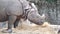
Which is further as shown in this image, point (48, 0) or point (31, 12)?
point (48, 0)

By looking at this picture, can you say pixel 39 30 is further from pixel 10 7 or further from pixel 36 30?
pixel 10 7

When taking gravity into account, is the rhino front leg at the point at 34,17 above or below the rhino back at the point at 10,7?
below

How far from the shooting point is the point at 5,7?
5461 millimetres

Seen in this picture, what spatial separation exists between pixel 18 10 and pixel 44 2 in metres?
4.33

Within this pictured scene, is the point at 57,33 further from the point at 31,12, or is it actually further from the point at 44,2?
the point at 44,2

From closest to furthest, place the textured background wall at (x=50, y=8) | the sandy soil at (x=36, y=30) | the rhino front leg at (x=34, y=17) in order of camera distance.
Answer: the sandy soil at (x=36, y=30)
the rhino front leg at (x=34, y=17)
the textured background wall at (x=50, y=8)

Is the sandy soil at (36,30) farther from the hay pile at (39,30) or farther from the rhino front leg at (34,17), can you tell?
the rhino front leg at (34,17)

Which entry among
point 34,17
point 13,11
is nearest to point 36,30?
point 34,17

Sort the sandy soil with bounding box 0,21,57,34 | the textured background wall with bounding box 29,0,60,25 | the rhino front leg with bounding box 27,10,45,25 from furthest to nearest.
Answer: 1. the textured background wall with bounding box 29,0,60,25
2. the rhino front leg with bounding box 27,10,45,25
3. the sandy soil with bounding box 0,21,57,34

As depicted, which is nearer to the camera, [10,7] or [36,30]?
[10,7]

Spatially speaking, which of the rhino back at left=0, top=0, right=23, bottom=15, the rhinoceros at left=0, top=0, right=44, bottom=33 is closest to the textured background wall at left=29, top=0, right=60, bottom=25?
the rhinoceros at left=0, top=0, right=44, bottom=33

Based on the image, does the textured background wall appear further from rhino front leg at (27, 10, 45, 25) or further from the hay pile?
rhino front leg at (27, 10, 45, 25)

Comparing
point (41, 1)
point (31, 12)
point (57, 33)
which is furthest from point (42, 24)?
point (41, 1)

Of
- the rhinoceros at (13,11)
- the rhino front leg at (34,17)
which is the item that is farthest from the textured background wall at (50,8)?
the rhinoceros at (13,11)
